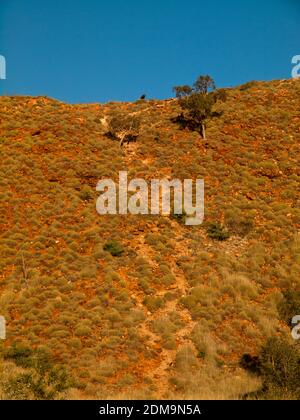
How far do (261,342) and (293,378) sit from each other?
416 centimetres

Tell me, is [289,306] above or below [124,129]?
below

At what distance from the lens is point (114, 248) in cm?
2633

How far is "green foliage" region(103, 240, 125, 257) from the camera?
85.8 ft

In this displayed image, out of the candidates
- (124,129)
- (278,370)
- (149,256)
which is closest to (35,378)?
(278,370)

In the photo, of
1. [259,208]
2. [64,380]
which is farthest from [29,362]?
[259,208]

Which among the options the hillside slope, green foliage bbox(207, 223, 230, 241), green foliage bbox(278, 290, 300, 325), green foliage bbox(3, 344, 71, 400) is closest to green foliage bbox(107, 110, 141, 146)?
the hillside slope

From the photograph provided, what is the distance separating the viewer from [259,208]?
3059 centimetres

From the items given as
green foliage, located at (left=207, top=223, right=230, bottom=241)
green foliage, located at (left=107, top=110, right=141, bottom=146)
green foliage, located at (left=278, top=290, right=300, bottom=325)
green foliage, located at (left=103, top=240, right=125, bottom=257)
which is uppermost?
green foliage, located at (left=107, top=110, right=141, bottom=146)

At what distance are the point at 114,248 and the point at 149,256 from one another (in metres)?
2.17

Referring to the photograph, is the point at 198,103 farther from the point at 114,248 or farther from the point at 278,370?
the point at 278,370

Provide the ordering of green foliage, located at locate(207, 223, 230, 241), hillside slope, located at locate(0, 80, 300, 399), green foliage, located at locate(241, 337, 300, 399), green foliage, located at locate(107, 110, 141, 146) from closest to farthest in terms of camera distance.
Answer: green foliage, located at locate(241, 337, 300, 399), hillside slope, located at locate(0, 80, 300, 399), green foliage, located at locate(207, 223, 230, 241), green foliage, located at locate(107, 110, 141, 146)

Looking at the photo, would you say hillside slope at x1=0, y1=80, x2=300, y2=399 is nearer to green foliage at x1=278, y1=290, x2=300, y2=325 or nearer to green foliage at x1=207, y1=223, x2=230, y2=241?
green foliage at x1=207, y1=223, x2=230, y2=241

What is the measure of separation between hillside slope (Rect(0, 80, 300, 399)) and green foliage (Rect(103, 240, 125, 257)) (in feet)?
1.02
